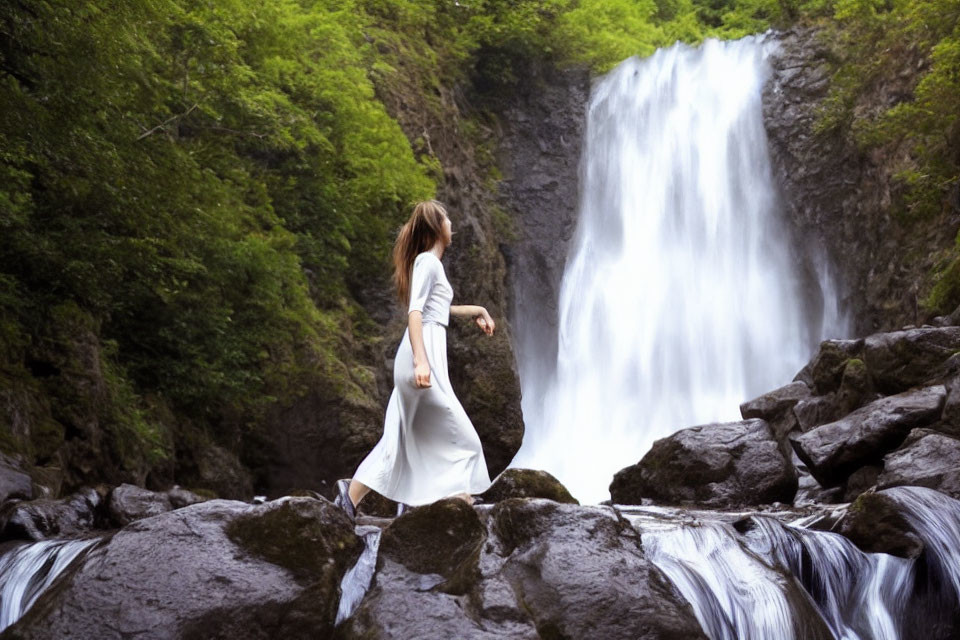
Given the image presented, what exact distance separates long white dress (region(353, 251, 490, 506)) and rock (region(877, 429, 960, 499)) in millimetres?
4867

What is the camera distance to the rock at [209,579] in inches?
184

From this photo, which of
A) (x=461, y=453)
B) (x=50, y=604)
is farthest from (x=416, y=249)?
(x=50, y=604)

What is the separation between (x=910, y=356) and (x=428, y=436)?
8884 millimetres

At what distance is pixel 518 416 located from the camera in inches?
786

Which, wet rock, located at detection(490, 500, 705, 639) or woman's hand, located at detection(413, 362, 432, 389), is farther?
woman's hand, located at detection(413, 362, 432, 389)

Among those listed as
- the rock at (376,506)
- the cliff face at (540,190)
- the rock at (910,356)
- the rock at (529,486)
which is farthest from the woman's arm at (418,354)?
the cliff face at (540,190)

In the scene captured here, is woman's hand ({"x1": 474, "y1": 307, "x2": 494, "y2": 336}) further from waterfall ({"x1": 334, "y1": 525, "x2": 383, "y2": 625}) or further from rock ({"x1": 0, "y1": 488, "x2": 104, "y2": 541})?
rock ({"x1": 0, "y1": 488, "x2": 104, "y2": 541})

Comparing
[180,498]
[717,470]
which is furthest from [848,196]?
[180,498]

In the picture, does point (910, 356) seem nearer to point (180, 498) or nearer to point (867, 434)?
point (867, 434)

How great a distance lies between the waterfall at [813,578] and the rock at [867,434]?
471 centimetres

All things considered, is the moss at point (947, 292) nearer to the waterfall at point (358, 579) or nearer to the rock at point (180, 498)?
the rock at point (180, 498)

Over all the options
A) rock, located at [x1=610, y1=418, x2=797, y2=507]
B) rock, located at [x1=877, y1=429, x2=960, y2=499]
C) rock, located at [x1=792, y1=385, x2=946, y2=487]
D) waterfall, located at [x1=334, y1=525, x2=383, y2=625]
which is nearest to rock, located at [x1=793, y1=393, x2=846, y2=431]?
rock, located at [x1=610, y1=418, x2=797, y2=507]

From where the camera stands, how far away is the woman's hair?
6035 millimetres

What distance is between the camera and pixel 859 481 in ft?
36.4
